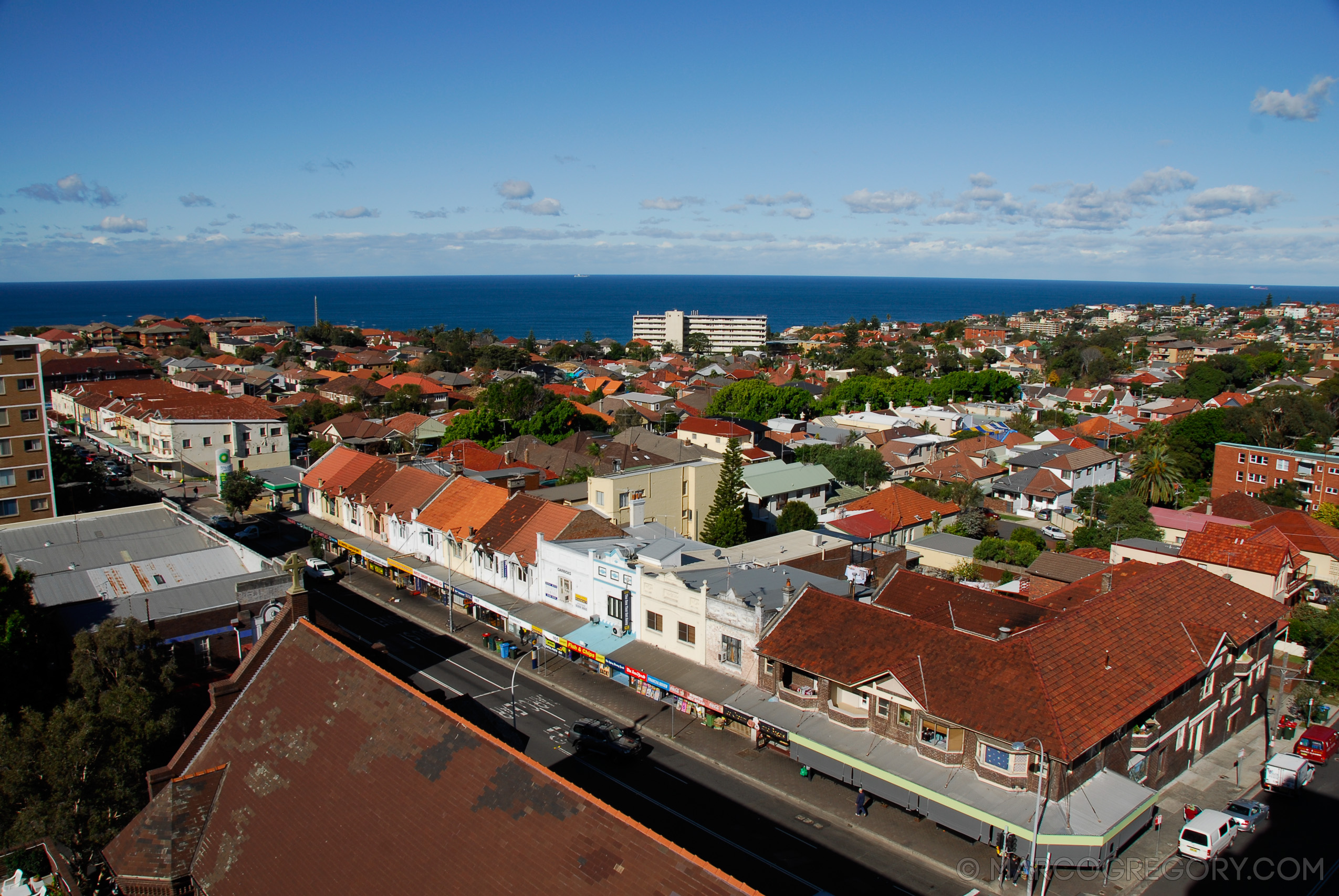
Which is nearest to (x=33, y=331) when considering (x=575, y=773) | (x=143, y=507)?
(x=143, y=507)

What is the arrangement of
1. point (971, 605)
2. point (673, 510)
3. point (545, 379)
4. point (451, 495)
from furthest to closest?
point (545, 379), point (673, 510), point (451, 495), point (971, 605)

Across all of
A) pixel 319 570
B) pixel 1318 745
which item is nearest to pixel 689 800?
pixel 1318 745

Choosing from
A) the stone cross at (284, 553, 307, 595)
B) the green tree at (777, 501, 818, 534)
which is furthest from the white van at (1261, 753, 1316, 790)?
the stone cross at (284, 553, 307, 595)

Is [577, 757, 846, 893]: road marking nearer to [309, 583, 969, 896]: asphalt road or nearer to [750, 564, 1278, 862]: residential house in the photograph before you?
[309, 583, 969, 896]: asphalt road

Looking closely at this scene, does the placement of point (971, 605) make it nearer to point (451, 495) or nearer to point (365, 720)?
point (365, 720)

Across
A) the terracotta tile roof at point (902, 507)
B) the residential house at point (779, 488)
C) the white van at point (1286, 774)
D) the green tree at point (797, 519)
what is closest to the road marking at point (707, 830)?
the white van at point (1286, 774)

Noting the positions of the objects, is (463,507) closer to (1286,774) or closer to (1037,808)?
(1037,808)

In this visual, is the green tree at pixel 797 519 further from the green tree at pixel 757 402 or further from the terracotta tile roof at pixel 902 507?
the green tree at pixel 757 402
